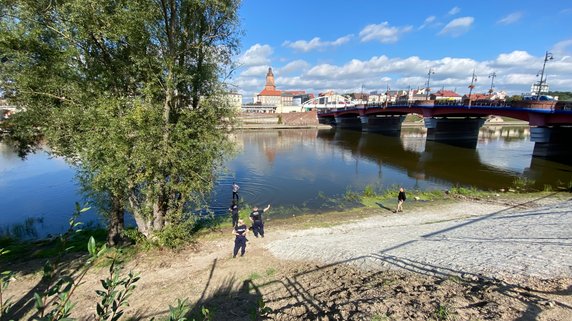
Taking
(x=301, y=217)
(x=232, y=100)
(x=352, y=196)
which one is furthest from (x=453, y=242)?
(x=352, y=196)

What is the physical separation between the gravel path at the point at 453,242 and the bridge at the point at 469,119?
3330 cm

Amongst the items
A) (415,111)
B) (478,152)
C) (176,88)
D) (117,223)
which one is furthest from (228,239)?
(415,111)

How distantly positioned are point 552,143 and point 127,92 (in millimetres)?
57796

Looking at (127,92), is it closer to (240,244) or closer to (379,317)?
(240,244)

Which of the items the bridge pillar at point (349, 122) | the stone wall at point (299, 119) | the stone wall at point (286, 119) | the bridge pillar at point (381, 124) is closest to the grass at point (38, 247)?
the bridge pillar at point (381, 124)

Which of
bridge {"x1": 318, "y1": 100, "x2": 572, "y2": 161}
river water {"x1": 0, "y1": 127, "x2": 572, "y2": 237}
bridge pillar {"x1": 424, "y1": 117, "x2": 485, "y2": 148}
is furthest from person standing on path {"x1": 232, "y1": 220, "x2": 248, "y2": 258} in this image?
bridge pillar {"x1": 424, "y1": 117, "x2": 485, "y2": 148}

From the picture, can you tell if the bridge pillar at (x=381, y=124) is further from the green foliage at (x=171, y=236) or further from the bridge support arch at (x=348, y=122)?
the green foliage at (x=171, y=236)

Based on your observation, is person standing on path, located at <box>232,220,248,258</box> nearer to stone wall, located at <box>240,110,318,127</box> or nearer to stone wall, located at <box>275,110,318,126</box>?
stone wall, located at <box>240,110,318,127</box>

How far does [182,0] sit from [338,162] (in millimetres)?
32792

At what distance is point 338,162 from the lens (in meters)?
42.3

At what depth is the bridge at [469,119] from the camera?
43875 mm

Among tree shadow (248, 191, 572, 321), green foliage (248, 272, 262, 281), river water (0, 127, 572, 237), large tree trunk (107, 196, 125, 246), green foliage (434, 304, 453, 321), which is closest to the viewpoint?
green foliage (434, 304, 453, 321)

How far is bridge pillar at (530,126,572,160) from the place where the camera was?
45.1 metres

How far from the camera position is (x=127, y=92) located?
1279cm
